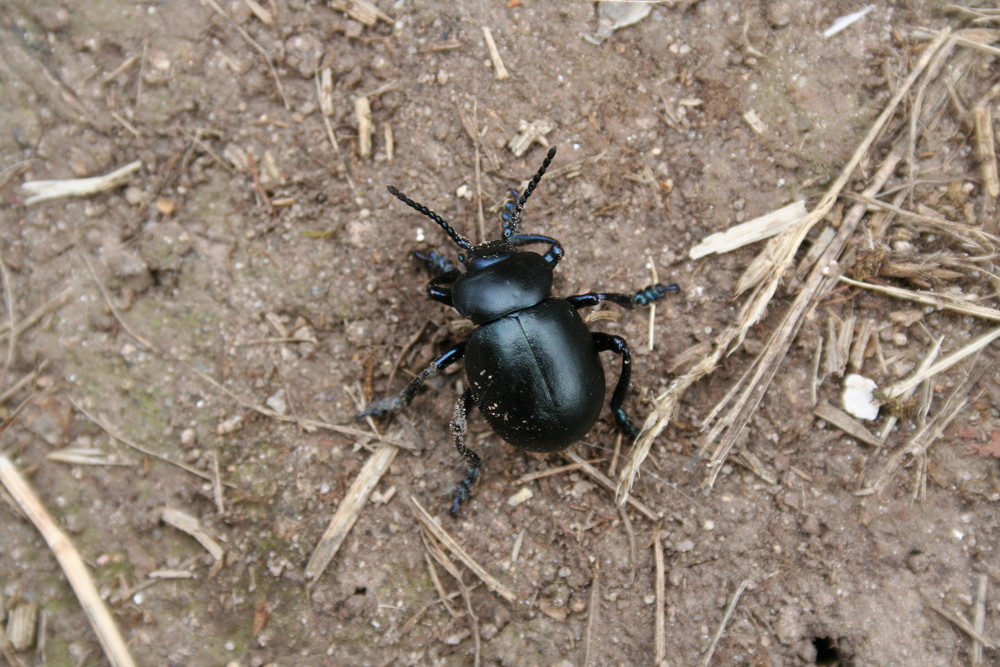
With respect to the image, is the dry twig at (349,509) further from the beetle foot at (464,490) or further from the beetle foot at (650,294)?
the beetle foot at (650,294)

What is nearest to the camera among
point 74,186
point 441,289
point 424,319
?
point 441,289

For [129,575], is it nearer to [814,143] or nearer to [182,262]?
[182,262]

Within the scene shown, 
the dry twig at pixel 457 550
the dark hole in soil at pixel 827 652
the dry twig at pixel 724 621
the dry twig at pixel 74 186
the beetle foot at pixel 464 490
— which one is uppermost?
the dry twig at pixel 74 186

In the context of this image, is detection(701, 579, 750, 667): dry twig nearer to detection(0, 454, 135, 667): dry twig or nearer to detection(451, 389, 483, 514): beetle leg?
detection(451, 389, 483, 514): beetle leg

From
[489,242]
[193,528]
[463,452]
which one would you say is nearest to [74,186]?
[193,528]

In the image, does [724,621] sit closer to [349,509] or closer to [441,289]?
[349,509]

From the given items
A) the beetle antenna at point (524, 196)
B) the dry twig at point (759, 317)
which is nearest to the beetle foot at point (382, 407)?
the beetle antenna at point (524, 196)
